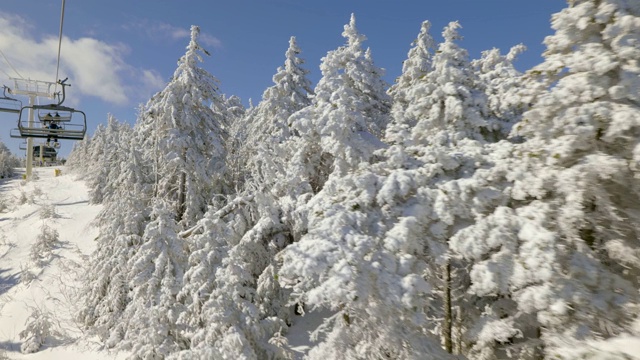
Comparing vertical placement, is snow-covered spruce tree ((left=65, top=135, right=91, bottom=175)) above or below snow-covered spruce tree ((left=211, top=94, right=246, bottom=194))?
above

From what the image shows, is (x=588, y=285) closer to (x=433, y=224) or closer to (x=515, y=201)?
(x=515, y=201)

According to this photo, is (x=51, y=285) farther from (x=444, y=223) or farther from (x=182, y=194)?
(x=444, y=223)

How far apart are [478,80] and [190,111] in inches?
548

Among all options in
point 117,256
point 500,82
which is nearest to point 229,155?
point 117,256

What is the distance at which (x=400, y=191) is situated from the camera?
9.54 meters

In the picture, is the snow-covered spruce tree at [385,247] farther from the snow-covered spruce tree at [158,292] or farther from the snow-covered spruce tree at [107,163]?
the snow-covered spruce tree at [107,163]

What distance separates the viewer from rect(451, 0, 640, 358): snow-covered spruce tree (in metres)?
7.39

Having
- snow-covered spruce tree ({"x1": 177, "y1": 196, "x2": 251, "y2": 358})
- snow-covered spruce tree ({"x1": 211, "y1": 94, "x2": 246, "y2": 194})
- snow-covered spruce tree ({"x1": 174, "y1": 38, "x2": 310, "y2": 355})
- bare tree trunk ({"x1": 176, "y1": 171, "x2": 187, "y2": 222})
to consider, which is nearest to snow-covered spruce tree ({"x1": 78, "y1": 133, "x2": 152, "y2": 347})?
bare tree trunk ({"x1": 176, "y1": 171, "x2": 187, "y2": 222})

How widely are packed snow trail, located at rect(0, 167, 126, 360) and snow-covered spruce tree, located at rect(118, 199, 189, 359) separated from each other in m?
5.93

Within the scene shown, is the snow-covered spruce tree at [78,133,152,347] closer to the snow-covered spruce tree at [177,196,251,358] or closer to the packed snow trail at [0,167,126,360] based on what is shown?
the packed snow trail at [0,167,126,360]

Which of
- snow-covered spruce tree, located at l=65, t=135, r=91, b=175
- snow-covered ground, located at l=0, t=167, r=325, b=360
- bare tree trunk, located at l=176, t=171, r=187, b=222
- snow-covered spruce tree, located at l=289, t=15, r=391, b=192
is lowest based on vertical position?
snow-covered ground, located at l=0, t=167, r=325, b=360

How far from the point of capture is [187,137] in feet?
62.6

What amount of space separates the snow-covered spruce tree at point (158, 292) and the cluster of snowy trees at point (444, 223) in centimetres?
8

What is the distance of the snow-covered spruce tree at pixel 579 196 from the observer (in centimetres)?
739
